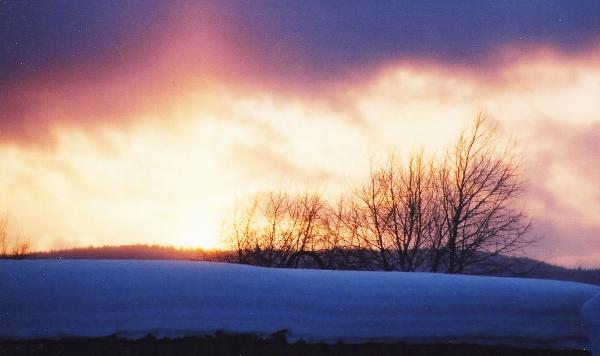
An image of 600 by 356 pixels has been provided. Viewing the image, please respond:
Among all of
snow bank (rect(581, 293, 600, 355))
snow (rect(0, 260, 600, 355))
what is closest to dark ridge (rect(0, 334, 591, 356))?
snow (rect(0, 260, 600, 355))

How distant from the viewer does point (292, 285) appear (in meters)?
5.24

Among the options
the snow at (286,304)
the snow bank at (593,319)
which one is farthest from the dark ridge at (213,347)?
the snow bank at (593,319)

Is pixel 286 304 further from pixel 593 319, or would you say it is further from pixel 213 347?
pixel 593 319

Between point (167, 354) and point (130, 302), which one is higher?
point (130, 302)

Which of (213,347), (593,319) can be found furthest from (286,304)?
(593,319)

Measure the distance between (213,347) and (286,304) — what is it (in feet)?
2.41

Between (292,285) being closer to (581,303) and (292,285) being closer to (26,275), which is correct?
(26,275)

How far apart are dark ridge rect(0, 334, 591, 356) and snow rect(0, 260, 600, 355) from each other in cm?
8

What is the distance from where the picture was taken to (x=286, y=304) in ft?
16.9

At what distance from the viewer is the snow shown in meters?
4.90

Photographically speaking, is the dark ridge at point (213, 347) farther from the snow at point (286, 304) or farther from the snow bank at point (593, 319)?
the snow bank at point (593, 319)

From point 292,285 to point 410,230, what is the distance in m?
19.6

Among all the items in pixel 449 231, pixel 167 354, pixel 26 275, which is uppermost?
pixel 449 231

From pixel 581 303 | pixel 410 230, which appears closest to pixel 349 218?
pixel 410 230
